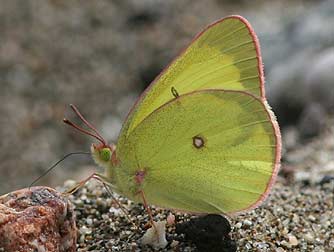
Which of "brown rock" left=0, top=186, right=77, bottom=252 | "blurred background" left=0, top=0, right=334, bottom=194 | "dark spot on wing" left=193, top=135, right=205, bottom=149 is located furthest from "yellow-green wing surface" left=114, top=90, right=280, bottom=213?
"blurred background" left=0, top=0, right=334, bottom=194

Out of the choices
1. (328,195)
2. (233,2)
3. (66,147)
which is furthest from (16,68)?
(328,195)

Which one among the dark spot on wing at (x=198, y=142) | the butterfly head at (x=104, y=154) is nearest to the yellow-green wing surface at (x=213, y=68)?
the butterfly head at (x=104, y=154)

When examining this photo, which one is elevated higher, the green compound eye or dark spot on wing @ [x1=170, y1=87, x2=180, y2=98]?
dark spot on wing @ [x1=170, y1=87, x2=180, y2=98]

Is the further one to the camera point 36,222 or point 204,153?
point 204,153

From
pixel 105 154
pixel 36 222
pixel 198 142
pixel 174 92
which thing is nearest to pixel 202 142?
pixel 198 142

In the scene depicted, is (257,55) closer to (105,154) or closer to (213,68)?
(213,68)

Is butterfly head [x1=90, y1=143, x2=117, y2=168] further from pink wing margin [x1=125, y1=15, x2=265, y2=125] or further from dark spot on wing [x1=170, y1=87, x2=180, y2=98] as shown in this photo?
dark spot on wing [x1=170, y1=87, x2=180, y2=98]
